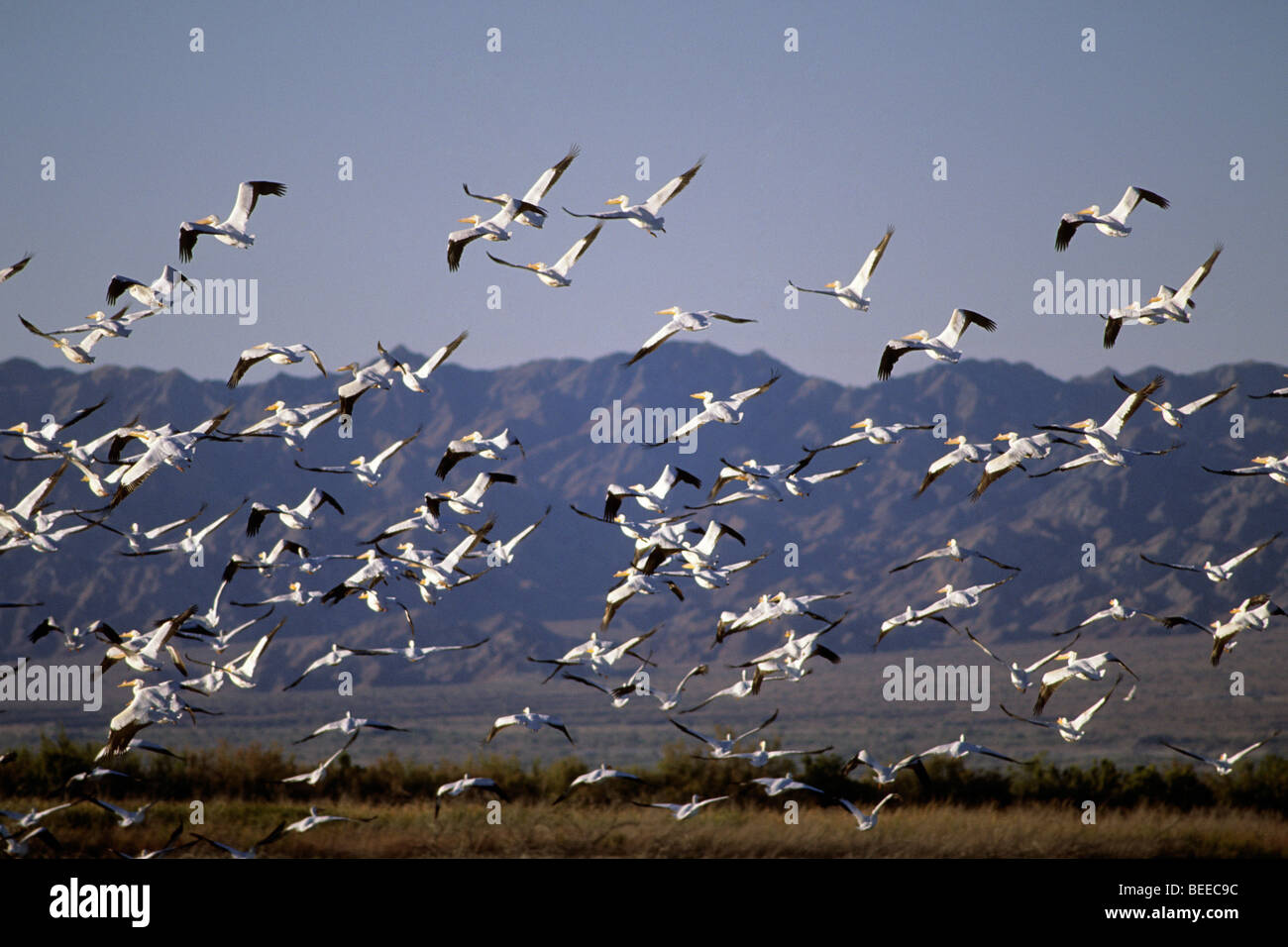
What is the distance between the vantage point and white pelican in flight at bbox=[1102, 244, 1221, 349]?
80.3 ft

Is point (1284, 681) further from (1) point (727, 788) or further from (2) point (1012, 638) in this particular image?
(1) point (727, 788)

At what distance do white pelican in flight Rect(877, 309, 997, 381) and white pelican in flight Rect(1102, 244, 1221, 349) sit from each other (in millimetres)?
2502

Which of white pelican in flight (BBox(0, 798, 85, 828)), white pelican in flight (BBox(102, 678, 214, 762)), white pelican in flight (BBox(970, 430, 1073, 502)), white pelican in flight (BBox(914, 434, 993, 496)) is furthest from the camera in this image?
white pelican in flight (BBox(914, 434, 993, 496))

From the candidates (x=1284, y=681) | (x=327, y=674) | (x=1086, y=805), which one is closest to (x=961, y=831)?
(x=1086, y=805)

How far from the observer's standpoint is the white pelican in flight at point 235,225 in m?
23.8

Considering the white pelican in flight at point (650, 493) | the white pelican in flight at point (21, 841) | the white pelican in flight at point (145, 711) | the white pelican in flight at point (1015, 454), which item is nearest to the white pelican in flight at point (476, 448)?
the white pelican in flight at point (650, 493)

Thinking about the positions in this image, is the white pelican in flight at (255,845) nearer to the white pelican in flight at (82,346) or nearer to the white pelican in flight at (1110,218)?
the white pelican in flight at (82,346)

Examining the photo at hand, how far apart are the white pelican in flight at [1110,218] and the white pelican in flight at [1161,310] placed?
4.56 feet

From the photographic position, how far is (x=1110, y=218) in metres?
24.3

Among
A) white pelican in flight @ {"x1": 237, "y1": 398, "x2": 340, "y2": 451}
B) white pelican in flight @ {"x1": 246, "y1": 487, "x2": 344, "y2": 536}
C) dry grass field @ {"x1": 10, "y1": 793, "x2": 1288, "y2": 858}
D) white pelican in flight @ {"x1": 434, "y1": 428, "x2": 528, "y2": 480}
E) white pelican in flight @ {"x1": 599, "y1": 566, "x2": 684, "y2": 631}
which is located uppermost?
white pelican in flight @ {"x1": 237, "y1": 398, "x2": 340, "y2": 451}

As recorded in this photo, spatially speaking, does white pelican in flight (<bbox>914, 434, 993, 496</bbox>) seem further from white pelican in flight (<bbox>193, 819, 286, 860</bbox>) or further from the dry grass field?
white pelican in flight (<bbox>193, 819, 286, 860</bbox>)

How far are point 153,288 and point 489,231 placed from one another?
20.3 ft

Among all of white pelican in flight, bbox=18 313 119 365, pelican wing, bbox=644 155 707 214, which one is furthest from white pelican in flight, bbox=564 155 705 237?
white pelican in flight, bbox=18 313 119 365
